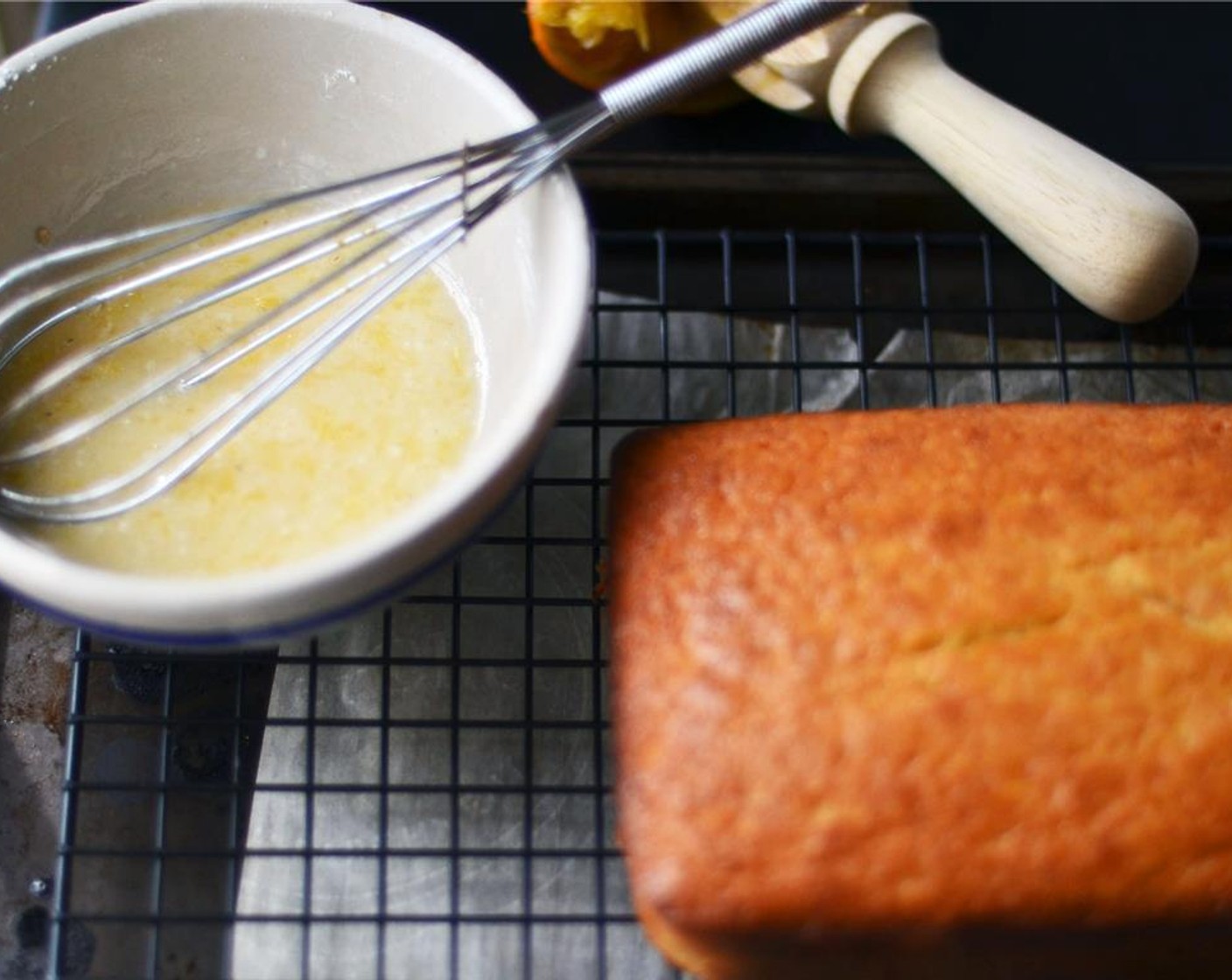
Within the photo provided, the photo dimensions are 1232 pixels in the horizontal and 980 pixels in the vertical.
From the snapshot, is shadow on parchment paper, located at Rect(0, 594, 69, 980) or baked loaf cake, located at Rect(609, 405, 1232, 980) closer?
baked loaf cake, located at Rect(609, 405, 1232, 980)

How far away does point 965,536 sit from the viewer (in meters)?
0.76

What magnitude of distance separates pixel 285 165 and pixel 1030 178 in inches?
18.5

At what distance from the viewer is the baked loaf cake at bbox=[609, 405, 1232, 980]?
70cm

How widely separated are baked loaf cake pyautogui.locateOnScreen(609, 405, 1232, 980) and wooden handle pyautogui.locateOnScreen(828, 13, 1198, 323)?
0.14 metres

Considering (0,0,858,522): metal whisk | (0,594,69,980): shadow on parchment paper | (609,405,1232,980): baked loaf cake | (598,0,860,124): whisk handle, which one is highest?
(598,0,860,124): whisk handle

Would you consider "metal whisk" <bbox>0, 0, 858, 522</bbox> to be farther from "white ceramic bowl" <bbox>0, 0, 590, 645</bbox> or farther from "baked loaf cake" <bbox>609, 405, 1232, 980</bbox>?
"baked loaf cake" <bbox>609, 405, 1232, 980</bbox>

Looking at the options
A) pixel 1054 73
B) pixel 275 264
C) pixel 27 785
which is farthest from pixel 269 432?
pixel 1054 73

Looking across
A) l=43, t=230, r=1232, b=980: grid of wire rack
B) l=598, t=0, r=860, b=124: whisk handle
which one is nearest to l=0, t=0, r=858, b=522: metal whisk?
l=598, t=0, r=860, b=124: whisk handle

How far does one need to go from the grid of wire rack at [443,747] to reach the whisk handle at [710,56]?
191mm

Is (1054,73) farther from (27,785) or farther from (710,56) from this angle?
(27,785)

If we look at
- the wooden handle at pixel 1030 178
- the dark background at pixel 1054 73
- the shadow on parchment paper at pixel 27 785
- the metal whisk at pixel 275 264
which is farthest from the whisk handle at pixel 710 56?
the shadow on parchment paper at pixel 27 785

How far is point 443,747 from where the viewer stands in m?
0.93

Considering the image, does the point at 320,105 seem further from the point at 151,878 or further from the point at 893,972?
the point at 893,972

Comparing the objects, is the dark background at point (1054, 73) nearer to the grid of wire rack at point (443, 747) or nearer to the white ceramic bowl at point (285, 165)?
the grid of wire rack at point (443, 747)
